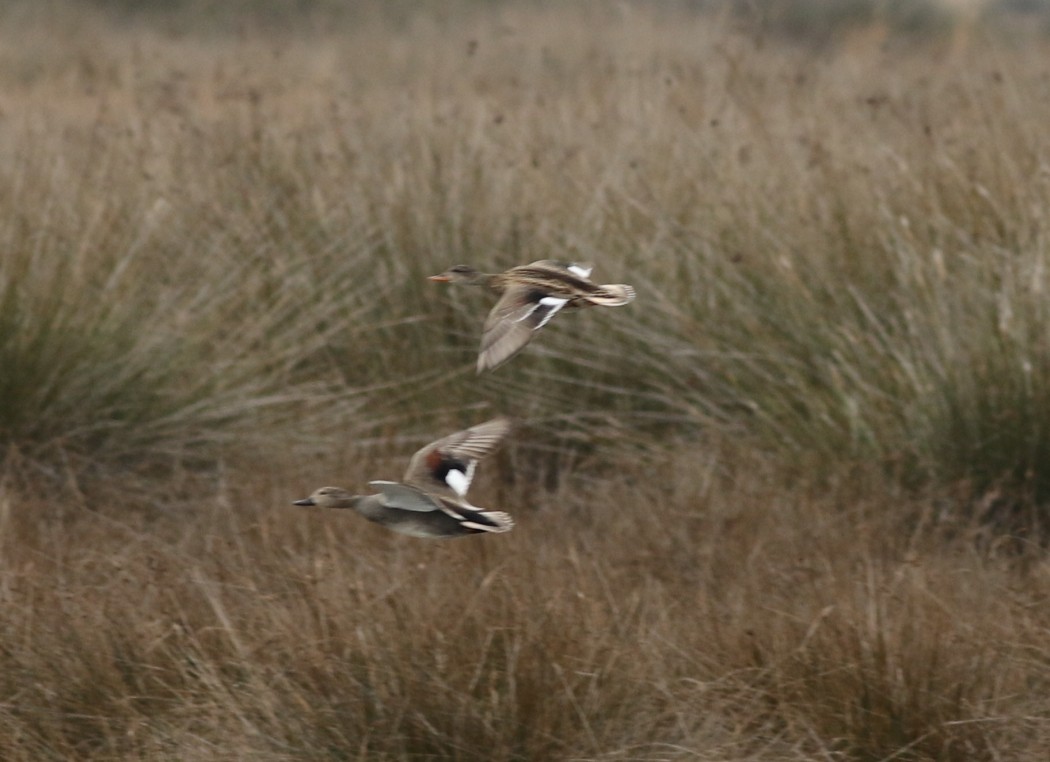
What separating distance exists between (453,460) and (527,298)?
260 mm

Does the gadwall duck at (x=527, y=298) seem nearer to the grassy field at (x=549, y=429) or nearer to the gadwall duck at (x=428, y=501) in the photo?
the gadwall duck at (x=428, y=501)

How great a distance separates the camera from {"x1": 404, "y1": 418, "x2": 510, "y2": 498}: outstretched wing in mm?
2523

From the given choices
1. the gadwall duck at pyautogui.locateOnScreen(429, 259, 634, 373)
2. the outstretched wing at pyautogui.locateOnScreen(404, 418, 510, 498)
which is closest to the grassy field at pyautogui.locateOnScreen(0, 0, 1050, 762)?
the outstretched wing at pyautogui.locateOnScreen(404, 418, 510, 498)

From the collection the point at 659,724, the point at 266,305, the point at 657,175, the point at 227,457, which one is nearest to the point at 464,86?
the point at 657,175

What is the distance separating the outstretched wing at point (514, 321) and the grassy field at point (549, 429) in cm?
81

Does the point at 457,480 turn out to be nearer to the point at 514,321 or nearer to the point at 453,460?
the point at 453,460

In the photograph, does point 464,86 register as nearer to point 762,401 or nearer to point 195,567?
point 762,401

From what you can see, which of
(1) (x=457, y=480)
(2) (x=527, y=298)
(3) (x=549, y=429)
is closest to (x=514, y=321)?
(2) (x=527, y=298)

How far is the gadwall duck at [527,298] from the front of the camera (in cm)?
239

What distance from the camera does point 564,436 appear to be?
16.0ft

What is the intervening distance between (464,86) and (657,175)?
3.04 metres

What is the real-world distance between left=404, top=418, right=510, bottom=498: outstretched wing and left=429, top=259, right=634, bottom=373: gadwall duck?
0.62 feet

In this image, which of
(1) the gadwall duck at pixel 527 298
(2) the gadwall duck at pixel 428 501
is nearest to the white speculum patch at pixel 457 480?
(2) the gadwall duck at pixel 428 501

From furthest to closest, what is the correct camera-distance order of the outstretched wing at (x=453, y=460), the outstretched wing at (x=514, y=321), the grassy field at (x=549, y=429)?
1. the grassy field at (x=549, y=429)
2. the outstretched wing at (x=453, y=460)
3. the outstretched wing at (x=514, y=321)
